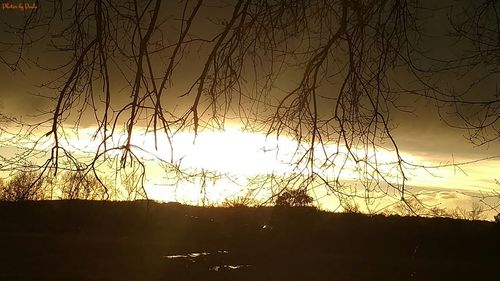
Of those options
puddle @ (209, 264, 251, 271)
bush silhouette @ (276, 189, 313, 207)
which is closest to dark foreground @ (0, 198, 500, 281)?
puddle @ (209, 264, 251, 271)

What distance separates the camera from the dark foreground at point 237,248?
98.8 feet

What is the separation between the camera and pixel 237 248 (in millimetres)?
45219

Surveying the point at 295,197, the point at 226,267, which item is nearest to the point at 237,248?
the point at 226,267

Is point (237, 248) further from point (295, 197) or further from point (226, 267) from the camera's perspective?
point (295, 197)

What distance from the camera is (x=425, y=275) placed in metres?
35.3

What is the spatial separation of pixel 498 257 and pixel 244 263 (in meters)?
26.5

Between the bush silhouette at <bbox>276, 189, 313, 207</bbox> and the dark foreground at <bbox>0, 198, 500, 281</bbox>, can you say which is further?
the dark foreground at <bbox>0, 198, 500, 281</bbox>

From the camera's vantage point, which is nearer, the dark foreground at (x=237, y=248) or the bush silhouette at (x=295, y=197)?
the bush silhouette at (x=295, y=197)

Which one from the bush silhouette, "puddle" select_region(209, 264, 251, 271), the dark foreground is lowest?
the bush silhouette

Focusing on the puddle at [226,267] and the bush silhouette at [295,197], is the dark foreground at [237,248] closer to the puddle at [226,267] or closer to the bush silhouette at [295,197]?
the puddle at [226,267]

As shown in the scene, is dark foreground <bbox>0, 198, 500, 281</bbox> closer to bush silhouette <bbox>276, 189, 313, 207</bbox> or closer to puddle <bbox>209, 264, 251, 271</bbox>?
puddle <bbox>209, 264, 251, 271</bbox>

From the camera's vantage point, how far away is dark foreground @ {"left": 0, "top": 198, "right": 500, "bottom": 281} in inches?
1185

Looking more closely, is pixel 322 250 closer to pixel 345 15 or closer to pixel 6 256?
pixel 6 256

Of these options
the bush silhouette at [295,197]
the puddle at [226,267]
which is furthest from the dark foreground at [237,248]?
the bush silhouette at [295,197]
